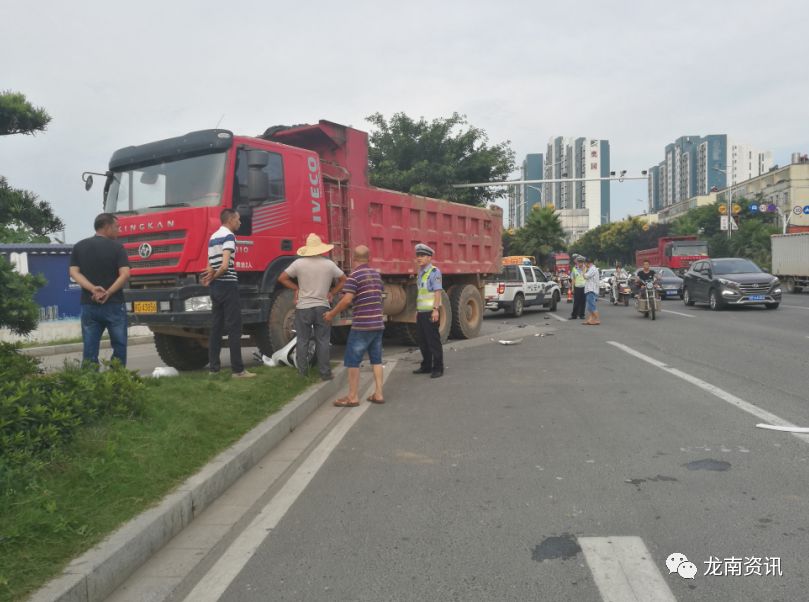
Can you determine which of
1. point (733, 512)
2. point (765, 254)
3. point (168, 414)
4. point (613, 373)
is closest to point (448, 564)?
point (733, 512)

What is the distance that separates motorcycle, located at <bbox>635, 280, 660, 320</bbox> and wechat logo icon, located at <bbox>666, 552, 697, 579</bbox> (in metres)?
16.0

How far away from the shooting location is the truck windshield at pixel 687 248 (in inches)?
1668

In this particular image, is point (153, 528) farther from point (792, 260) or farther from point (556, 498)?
point (792, 260)

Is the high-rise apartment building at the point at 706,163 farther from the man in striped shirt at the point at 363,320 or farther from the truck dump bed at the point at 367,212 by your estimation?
the man in striped shirt at the point at 363,320

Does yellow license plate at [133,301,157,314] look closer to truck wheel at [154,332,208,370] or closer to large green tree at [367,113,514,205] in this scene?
truck wheel at [154,332,208,370]

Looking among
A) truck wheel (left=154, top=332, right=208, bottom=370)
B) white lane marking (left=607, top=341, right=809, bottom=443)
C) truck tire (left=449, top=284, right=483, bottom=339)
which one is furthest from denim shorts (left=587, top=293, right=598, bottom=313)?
truck wheel (left=154, top=332, right=208, bottom=370)

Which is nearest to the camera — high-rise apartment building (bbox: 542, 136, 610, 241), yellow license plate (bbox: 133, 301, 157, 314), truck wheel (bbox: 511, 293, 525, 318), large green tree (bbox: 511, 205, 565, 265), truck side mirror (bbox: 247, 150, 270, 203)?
yellow license plate (bbox: 133, 301, 157, 314)

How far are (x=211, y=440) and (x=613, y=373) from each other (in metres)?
5.79

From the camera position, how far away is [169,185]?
8.91 m

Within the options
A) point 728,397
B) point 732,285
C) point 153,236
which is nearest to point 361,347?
point 153,236

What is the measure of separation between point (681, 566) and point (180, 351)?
27.4 feet

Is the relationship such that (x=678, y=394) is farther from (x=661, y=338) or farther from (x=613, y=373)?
Answer: (x=661, y=338)

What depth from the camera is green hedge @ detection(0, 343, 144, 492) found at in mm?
3959

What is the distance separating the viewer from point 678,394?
754 cm
